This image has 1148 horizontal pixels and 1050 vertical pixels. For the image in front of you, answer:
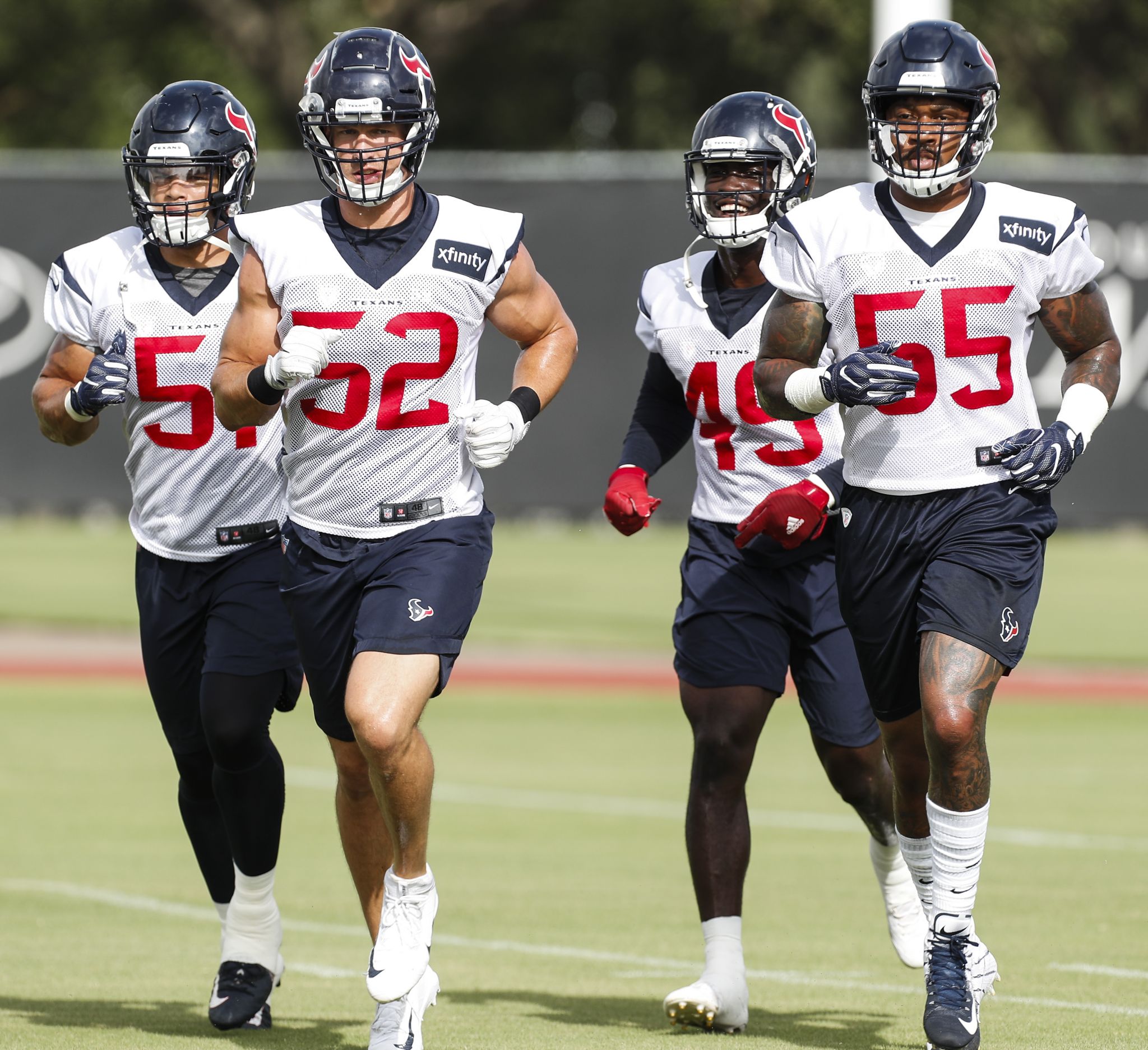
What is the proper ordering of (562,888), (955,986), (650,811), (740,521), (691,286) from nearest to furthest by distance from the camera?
(955,986) → (740,521) → (691,286) → (562,888) → (650,811)

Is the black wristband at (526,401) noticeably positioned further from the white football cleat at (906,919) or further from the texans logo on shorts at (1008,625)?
the white football cleat at (906,919)

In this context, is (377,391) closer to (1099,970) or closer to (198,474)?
(198,474)

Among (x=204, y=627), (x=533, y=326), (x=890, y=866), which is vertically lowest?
(x=890, y=866)

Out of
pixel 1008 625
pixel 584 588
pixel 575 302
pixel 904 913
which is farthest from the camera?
pixel 584 588

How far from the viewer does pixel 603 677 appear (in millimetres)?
14969

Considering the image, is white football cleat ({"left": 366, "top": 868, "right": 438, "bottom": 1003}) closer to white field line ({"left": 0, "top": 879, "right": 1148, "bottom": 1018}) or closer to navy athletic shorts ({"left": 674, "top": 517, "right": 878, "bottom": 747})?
navy athletic shorts ({"left": 674, "top": 517, "right": 878, "bottom": 747})

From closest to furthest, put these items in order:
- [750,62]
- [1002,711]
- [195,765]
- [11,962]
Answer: [195,765], [11,962], [1002,711], [750,62]

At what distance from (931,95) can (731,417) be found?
3.88 ft

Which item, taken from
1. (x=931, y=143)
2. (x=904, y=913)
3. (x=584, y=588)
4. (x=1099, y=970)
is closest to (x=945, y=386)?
(x=931, y=143)

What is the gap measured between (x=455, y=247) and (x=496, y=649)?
435 inches

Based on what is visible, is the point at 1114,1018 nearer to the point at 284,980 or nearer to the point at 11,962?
the point at 284,980

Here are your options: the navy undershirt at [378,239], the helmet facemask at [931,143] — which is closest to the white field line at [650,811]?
the helmet facemask at [931,143]

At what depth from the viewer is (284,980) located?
6.61 metres

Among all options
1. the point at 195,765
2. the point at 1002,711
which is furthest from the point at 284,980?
the point at 1002,711
